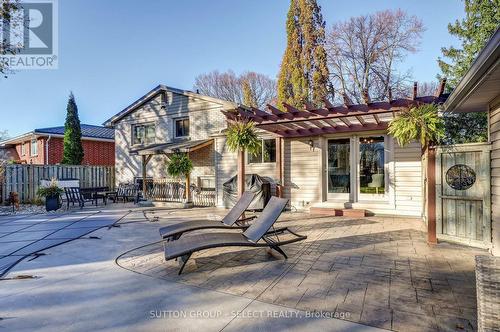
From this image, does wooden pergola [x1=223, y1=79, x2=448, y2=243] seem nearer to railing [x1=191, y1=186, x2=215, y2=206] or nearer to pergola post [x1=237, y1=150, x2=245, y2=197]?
pergola post [x1=237, y1=150, x2=245, y2=197]

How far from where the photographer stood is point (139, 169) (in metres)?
14.8

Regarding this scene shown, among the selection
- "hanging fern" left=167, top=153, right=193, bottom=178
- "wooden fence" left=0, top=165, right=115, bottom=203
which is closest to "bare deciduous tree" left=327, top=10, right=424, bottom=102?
"hanging fern" left=167, top=153, right=193, bottom=178

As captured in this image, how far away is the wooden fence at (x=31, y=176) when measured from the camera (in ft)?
39.0

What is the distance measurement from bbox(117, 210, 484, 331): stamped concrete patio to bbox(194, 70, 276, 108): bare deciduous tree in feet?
70.8

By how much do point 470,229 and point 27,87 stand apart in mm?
20874

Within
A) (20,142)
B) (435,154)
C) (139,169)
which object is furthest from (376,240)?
(20,142)

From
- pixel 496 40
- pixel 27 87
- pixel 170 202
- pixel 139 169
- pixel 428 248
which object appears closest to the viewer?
pixel 496 40

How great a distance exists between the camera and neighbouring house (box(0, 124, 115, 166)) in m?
18.5

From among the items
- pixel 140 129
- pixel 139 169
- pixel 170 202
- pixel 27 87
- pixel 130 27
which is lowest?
pixel 170 202

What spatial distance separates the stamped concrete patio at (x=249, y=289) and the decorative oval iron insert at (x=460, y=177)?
1132 mm

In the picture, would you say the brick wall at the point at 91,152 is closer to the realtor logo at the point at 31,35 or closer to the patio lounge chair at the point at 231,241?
the realtor logo at the point at 31,35

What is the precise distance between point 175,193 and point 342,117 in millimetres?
8740

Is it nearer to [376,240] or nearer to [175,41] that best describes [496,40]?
[376,240]

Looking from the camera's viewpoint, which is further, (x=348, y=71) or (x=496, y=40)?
(x=348, y=71)
